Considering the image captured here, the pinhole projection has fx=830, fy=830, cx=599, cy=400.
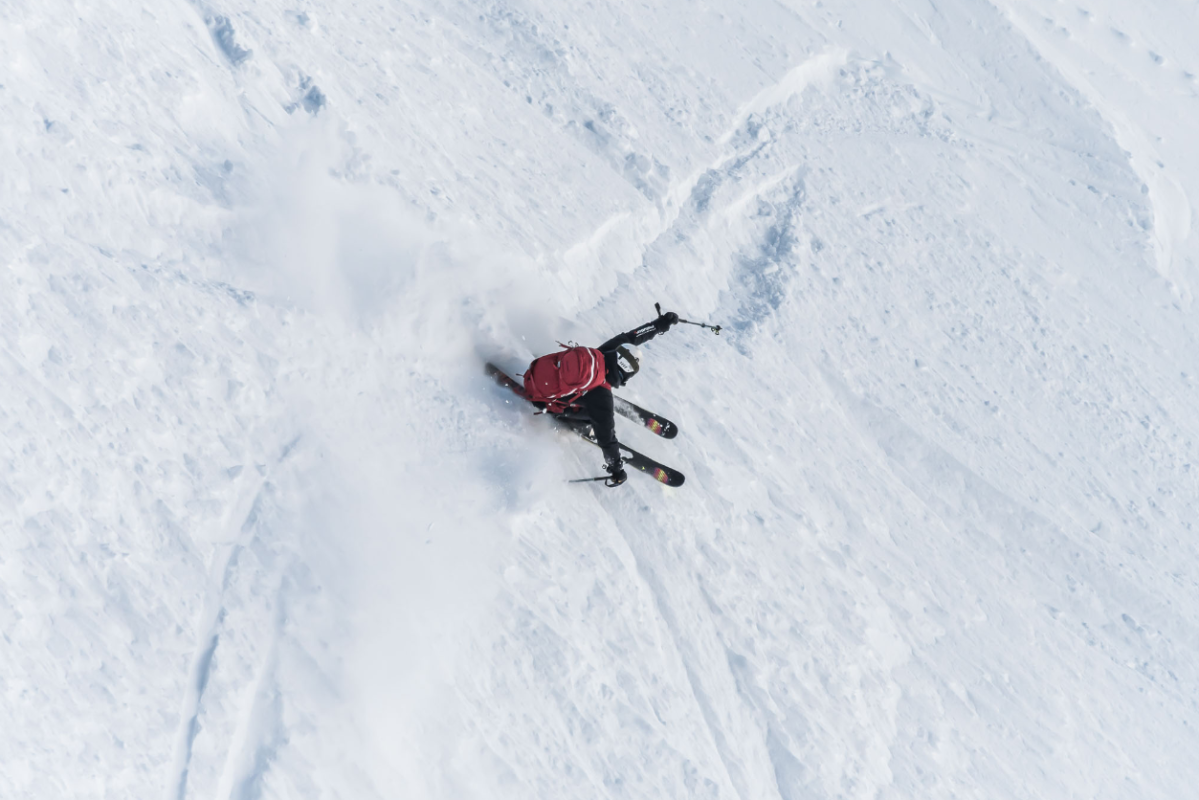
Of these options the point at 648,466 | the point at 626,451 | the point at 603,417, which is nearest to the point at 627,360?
the point at 603,417

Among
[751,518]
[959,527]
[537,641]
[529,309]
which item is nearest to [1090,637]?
[959,527]

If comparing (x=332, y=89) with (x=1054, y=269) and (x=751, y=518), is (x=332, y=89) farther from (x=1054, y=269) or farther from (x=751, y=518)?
(x=1054, y=269)

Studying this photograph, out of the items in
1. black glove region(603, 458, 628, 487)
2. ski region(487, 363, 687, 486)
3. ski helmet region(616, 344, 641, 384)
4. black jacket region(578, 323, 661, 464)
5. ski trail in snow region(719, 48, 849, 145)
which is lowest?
ski region(487, 363, 687, 486)

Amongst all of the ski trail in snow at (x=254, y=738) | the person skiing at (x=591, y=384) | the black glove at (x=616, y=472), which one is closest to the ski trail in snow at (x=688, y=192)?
the person skiing at (x=591, y=384)

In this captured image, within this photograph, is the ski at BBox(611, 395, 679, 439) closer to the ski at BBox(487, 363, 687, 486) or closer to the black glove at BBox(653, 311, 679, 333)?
the ski at BBox(487, 363, 687, 486)

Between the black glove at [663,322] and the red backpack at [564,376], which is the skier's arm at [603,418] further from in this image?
the black glove at [663,322]

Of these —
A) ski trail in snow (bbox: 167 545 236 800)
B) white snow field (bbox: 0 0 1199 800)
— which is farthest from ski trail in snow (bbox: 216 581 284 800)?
ski trail in snow (bbox: 167 545 236 800)

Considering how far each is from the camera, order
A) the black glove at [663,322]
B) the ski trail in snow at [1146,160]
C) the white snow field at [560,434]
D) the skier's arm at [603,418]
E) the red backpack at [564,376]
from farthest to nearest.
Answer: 1. the ski trail in snow at [1146,160]
2. the black glove at [663,322]
3. the skier's arm at [603,418]
4. the red backpack at [564,376]
5. the white snow field at [560,434]

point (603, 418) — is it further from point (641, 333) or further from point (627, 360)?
point (641, 333)
